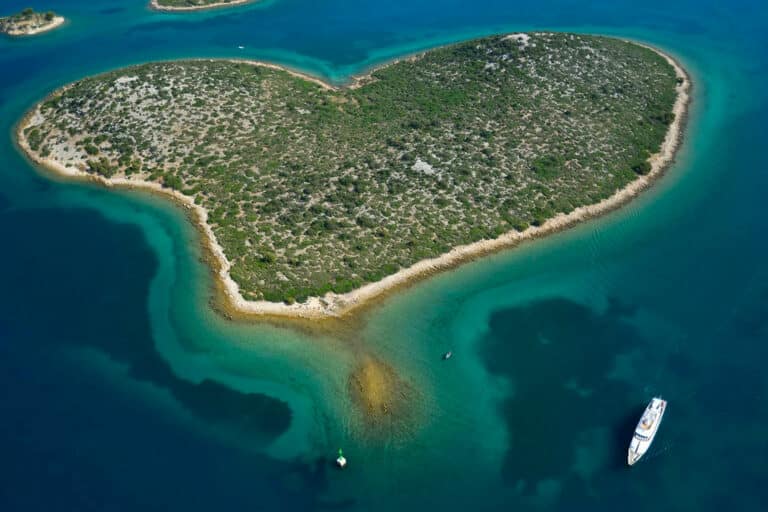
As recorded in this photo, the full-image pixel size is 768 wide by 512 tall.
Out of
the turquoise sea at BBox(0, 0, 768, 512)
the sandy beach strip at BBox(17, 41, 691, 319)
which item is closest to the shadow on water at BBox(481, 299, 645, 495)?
the turquoise sea at BBox(0, 0, 768, 512)

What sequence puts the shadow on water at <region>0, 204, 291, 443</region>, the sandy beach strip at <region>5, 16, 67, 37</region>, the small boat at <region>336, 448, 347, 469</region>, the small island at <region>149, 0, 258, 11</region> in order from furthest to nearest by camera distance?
the small island at <region>149, 0, 258, 11</region>
the sandy beach strip at <region>5, 16, 67, 37</region>
the shadow on water at <region>0, 204, 291, 443</region>
the small boat at <region>336, 448, 347, 469</region>

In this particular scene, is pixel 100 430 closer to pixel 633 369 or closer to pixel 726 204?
pixel 633 369

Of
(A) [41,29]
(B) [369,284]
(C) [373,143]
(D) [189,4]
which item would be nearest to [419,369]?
(B) [369,284]

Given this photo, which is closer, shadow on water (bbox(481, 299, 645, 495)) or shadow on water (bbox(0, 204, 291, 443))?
shadow on water (bbox(481, 299, 645, 495))

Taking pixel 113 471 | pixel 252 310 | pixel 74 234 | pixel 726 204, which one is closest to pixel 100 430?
pixel 113 471

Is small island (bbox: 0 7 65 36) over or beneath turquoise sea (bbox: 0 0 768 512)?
over

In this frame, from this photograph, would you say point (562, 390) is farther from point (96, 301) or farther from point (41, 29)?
point (41, 29)

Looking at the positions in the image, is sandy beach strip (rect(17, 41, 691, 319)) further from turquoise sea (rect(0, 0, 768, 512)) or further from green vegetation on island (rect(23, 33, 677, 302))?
turquoise sea (rect(0, 0, 768, 512))
